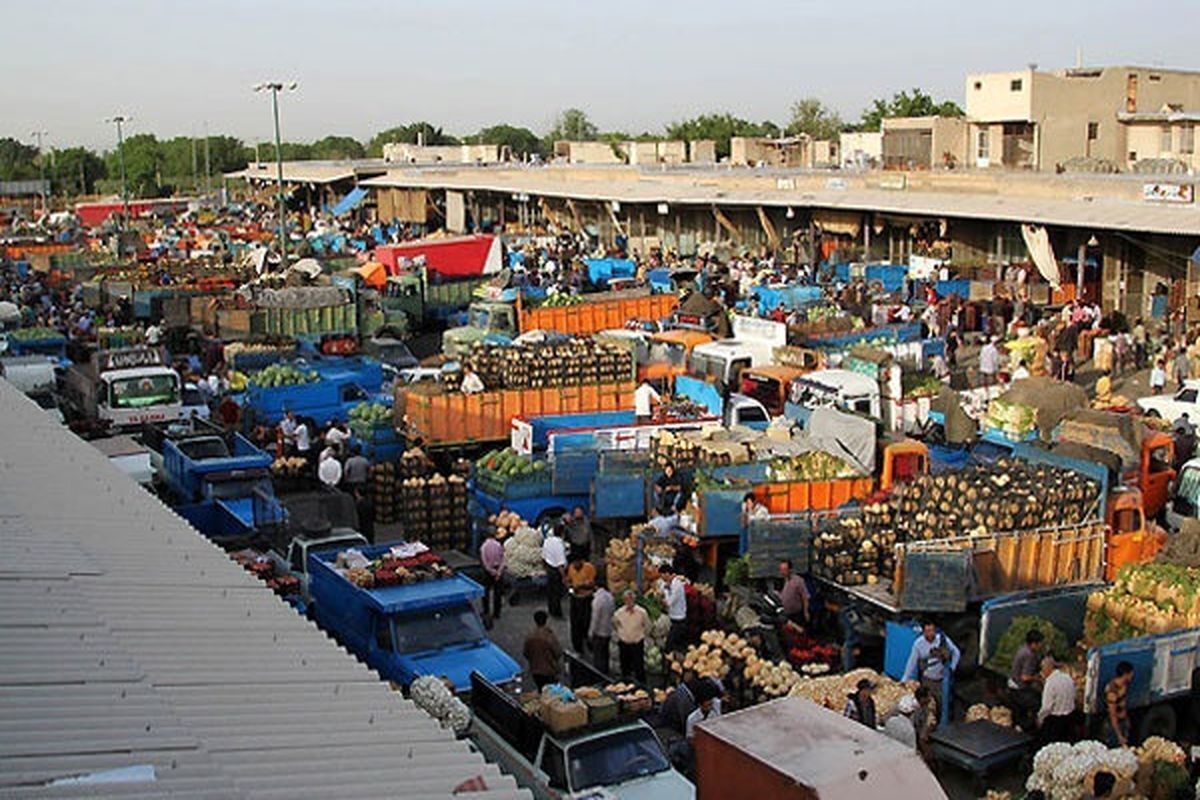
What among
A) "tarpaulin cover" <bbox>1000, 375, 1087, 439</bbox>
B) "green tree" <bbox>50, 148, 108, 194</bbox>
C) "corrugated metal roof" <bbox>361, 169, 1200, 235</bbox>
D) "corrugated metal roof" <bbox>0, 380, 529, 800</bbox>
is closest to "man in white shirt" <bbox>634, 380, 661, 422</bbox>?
"tarpaulin cover" <bbox>1000, 375, 1087, 439</bbox>

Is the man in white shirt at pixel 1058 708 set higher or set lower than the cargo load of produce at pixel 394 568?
lower

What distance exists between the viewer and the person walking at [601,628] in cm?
1405

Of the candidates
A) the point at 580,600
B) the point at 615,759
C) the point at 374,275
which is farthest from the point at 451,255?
the point at 615,759

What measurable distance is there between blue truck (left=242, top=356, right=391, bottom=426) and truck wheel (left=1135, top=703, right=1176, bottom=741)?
1511 centimetres

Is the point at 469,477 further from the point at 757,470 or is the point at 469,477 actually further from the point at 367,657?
the point at 367,657

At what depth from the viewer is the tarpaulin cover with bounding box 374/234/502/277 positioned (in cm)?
4222

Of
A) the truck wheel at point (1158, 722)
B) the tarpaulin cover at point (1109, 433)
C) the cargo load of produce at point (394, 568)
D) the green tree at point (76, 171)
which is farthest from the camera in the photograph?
the green tree at point (76, 171)

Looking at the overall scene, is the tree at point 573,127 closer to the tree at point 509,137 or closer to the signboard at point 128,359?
the tree at point 509,137

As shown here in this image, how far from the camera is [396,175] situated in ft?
257

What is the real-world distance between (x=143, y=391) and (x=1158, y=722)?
59.9 feet

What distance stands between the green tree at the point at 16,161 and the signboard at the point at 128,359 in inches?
4995

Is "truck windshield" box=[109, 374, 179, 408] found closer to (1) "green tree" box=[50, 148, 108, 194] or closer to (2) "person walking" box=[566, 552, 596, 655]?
(2) "person walking" box=[566, 552, 596, 655]

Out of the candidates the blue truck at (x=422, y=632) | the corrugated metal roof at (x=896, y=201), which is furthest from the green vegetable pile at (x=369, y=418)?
the corrugated metal roof at (x=896, y=201)

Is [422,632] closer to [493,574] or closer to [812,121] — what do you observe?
[493,574]
